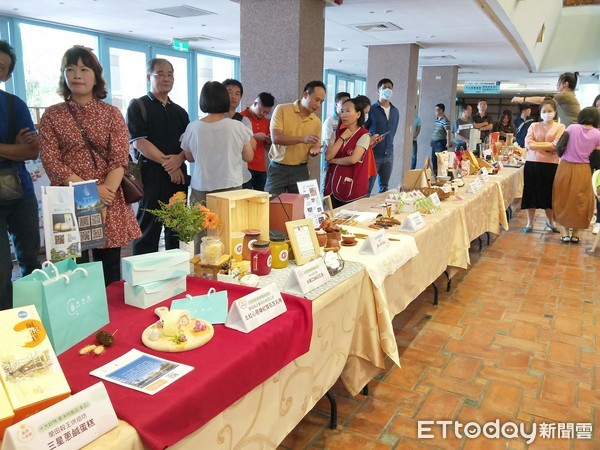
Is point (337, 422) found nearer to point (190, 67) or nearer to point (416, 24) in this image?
point (416, 24)

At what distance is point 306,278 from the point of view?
61.5 inches

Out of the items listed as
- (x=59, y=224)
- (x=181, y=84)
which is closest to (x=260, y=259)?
(x=59, y=224)

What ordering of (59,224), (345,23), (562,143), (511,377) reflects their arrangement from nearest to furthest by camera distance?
(59,224) < (511,377) < (562,143) < (345,23)

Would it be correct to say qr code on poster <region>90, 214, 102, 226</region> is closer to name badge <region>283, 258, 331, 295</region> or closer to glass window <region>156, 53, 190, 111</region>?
name badge <region>283, 258, 331, 295</region>

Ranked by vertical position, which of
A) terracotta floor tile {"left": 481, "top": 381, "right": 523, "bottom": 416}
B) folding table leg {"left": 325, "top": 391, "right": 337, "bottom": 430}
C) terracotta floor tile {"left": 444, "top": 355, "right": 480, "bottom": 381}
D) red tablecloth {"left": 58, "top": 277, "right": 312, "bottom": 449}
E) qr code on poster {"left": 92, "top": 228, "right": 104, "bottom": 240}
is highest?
qr code on poster {"left": 92, "top": 228, "right": 104, "bottom": 240}

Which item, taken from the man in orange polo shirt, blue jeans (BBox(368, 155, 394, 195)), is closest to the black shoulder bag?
the man in orange polo shirt

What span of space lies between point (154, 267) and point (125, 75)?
7054 mm

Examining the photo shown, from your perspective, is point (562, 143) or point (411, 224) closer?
point (411, 224)

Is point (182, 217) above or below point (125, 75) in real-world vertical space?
below

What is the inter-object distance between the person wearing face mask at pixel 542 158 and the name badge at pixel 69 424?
4748mm

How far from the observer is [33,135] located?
2080 millimetres

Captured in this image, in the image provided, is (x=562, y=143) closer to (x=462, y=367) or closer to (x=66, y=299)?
(x=462, y=367)

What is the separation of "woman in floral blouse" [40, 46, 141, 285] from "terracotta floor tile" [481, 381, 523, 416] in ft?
5.47

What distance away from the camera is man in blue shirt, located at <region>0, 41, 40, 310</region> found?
2.02 m
